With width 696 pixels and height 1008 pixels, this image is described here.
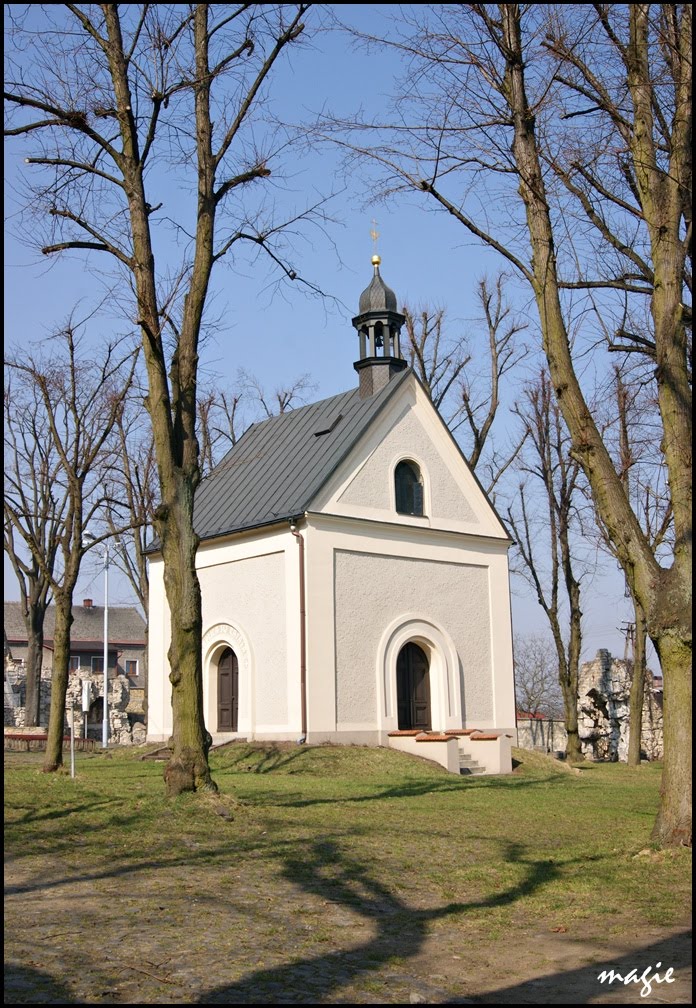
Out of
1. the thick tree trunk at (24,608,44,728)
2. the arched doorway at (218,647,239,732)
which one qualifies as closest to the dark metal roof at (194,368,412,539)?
the arched doorway at (218,647,239,732)

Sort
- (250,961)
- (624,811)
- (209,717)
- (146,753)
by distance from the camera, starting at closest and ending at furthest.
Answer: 1. (250,961)
2. (624,811)
3. (146,753)
4. (209,717)

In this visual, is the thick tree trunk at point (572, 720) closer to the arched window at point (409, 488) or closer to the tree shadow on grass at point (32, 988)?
the arched window at point (409, 488)

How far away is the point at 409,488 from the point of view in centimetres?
2617

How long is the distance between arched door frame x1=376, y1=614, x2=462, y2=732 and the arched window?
288 cm

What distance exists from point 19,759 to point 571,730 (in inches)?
600

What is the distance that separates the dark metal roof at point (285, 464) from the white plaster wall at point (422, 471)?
30.3 inches

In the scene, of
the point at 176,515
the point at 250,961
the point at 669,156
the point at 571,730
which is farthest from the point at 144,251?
the point at 571,730

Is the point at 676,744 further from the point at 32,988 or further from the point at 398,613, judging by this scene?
the point at 398,613

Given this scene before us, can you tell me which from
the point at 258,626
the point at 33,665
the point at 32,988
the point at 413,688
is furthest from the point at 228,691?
the point at 32,988

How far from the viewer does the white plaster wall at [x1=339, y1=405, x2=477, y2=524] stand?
2475 centimetres

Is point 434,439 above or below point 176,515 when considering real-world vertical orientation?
above

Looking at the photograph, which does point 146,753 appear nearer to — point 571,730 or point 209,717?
point 209,717

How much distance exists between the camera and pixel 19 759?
2061 centimetres

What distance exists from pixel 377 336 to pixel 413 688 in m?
9.68
